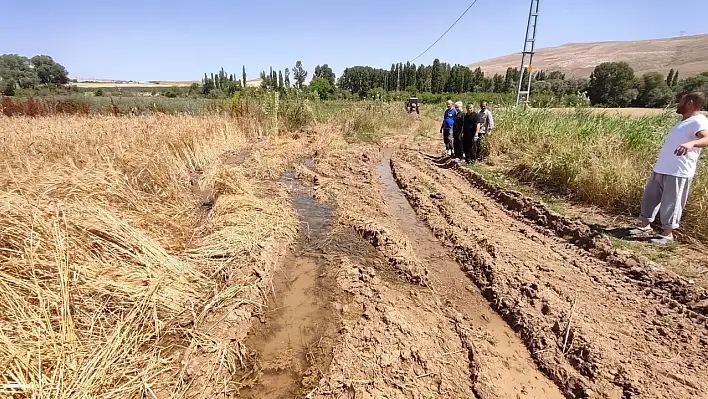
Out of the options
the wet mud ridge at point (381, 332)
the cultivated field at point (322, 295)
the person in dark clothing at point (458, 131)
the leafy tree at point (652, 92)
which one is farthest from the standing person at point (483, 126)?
the leafy tree at point (652, 92)

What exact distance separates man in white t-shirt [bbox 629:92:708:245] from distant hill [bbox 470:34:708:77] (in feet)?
217

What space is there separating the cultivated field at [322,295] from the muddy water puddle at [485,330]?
15 millimetres

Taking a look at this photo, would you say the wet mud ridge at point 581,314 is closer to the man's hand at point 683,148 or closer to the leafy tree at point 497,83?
the man's hand at point 683,148

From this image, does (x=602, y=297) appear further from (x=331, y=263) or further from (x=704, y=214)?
(x=331, y=263)

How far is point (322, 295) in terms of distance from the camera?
3410mm

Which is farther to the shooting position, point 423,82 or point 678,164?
point 423,82

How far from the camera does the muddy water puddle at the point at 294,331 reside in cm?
241

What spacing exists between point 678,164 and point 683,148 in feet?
0.74

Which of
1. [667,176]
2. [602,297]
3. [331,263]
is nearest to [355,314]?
[331,263]

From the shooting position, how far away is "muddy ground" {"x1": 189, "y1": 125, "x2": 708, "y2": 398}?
233 cm

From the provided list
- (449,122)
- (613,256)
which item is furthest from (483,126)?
(613,256)

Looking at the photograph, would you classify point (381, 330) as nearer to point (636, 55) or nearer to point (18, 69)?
point (18, 69)

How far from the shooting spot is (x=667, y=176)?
4.09 metres

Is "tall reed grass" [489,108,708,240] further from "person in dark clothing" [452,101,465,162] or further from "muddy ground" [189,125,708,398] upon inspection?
"muddy ground" [189,125,708,398]
